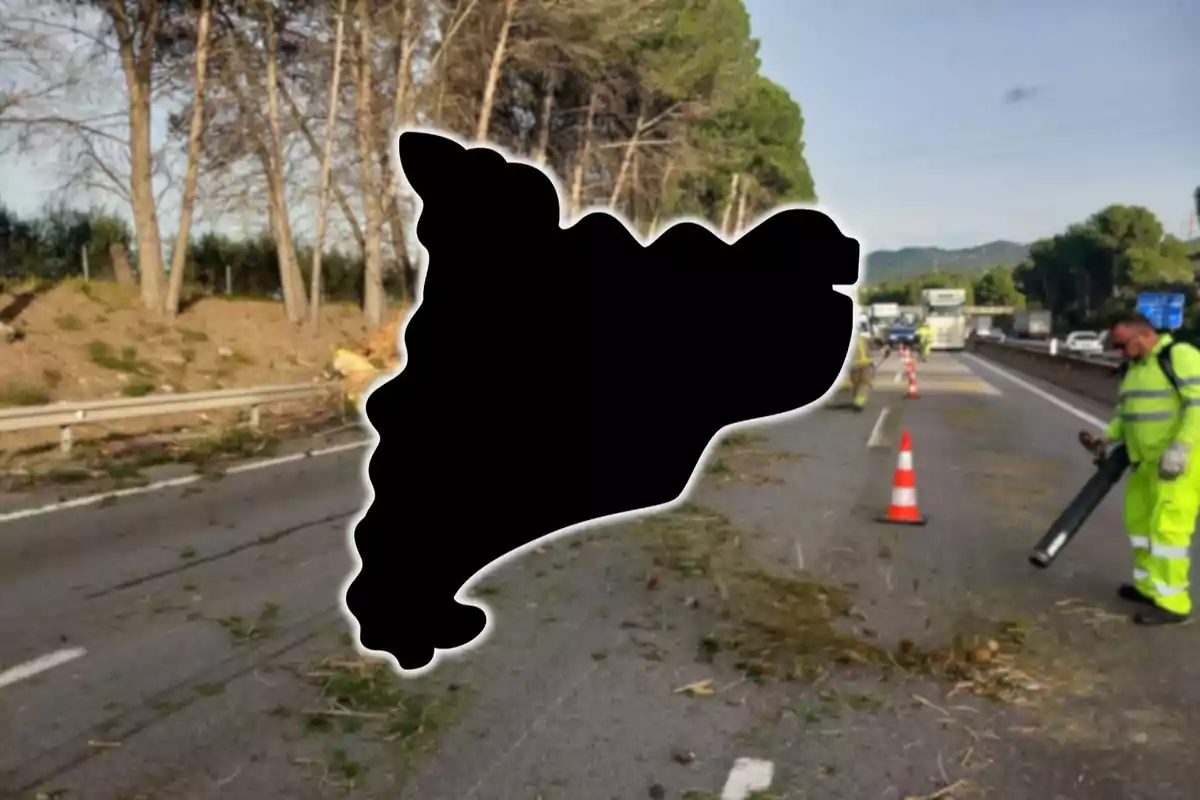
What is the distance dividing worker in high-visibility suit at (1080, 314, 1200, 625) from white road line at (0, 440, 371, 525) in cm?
551

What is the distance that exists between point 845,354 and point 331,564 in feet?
27.4

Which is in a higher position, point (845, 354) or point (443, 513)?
point (845, 354)

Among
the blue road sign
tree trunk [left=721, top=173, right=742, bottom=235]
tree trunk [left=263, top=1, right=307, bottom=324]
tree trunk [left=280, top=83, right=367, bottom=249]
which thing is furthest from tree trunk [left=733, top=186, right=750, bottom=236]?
the blue road sign

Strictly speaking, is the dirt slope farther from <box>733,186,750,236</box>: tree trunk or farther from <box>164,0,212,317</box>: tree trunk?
<box>733,186,750,236</box>: tree trunk

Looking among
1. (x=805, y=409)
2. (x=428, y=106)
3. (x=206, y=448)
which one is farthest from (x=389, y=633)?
(x=206, y=448)

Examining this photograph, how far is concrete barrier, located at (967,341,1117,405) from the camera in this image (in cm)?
2769

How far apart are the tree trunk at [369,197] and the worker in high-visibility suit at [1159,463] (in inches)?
266

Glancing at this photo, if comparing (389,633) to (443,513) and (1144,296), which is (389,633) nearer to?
(443,513)

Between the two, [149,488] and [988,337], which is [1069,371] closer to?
[149,488]

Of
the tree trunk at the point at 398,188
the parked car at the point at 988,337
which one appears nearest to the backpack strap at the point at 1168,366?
the tree trunk at the point at 398,188

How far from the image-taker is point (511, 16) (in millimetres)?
1968

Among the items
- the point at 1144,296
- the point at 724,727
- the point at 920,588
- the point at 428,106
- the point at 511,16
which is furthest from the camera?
the point at 1144,296

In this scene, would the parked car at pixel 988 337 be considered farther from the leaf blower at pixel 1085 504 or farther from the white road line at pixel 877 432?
the leaf blower at pixel 1085 504

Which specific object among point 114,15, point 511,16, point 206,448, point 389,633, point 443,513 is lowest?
point 206,448
